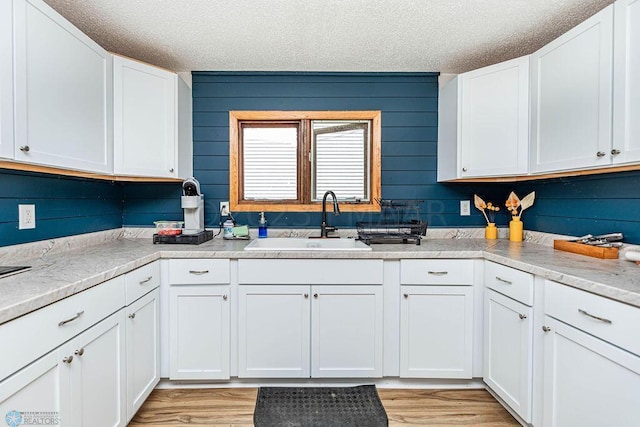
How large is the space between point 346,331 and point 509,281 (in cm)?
94

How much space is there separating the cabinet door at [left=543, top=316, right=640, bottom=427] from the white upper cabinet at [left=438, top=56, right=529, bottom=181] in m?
1.10

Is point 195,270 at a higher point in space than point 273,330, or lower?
higher

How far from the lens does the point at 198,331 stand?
77.5 inches

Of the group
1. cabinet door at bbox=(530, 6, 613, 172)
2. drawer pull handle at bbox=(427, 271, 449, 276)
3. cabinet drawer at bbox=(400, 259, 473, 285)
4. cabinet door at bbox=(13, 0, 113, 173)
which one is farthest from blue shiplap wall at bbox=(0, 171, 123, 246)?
cabinet door at bbox=(530, 6, 613, 172)

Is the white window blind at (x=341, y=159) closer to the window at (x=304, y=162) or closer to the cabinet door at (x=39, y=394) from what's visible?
the window at (x=304, y=162)

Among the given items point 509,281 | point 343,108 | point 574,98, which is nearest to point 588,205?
point 574,98

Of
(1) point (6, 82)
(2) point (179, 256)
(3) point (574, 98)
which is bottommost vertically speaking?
(2) point (179, 256)

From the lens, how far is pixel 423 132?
8.56ft

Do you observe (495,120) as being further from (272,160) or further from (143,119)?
(143,119)

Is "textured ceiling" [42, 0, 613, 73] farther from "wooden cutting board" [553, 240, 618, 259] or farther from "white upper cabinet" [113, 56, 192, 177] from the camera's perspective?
"wooden cutting board" [553, 240, 618, 259]

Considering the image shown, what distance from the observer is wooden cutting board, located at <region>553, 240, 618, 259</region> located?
5.53ft

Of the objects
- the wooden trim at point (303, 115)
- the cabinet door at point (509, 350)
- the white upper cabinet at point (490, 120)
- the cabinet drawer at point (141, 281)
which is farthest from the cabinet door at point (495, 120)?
the cabinet drawer at point (141, 281)

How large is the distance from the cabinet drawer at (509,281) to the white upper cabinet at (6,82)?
230 centimetres

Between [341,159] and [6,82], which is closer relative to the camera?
[6,82]
